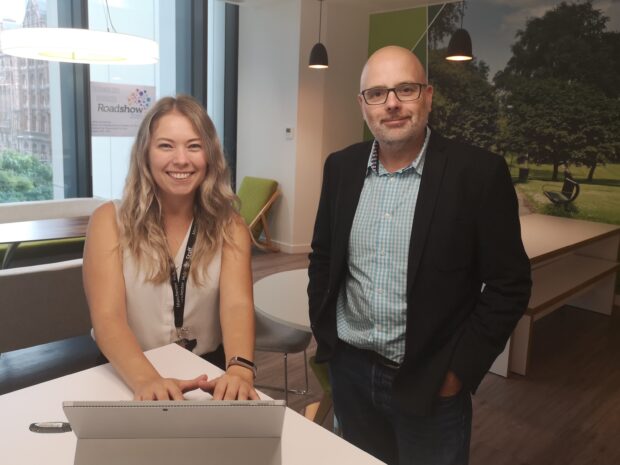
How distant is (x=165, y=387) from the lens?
126 centimetres

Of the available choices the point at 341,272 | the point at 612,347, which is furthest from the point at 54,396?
the point at 612,347

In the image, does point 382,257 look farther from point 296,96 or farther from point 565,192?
point 296,96

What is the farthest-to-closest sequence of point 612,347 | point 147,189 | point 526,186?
point 526,186
point 612,347
point 147,189

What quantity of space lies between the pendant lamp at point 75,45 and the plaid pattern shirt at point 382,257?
200 centimetres

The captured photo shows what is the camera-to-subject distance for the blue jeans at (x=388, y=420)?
4.89 ft

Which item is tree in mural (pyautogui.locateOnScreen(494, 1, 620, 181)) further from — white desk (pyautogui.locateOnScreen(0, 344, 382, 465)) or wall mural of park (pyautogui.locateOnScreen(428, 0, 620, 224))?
white desk (pyautogui.locateOnScreen(0, 344, 382, 465))

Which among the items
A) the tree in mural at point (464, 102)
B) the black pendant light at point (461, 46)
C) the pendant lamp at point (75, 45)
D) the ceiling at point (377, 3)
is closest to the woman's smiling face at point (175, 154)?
the pendant lamp at point (75, 45)

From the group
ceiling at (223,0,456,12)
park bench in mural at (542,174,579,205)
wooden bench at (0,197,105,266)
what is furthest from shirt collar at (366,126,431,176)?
ceiling at (223,0,456,12)

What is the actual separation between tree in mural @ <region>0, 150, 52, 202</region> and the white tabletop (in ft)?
13.4

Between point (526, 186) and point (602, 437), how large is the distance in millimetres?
3223

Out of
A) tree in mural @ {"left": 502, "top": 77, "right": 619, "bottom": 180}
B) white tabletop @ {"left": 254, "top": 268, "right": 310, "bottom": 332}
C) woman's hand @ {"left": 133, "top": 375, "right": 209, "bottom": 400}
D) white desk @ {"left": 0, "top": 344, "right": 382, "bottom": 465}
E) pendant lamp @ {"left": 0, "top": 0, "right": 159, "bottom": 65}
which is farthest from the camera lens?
tree in mural @ {"left": 502, "top": 77, "right": 619, "bottom": 180}

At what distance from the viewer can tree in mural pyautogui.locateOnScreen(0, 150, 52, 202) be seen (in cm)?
557

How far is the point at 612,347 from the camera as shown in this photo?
406 cm

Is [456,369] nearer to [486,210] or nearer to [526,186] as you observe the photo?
[486,210]
